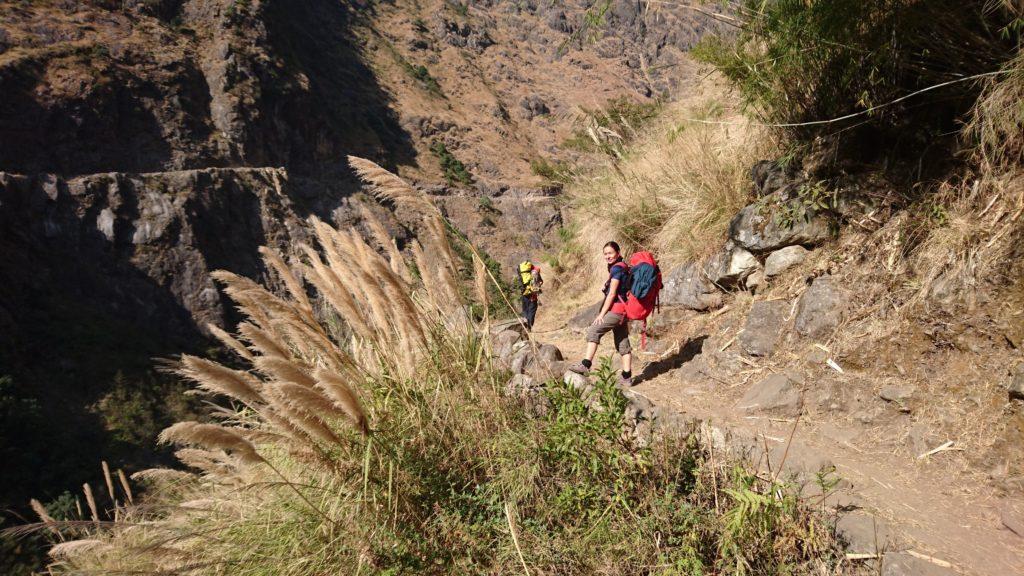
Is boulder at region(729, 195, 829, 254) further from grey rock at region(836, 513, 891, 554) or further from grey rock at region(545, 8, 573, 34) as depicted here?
grey rock at region(545, 8, 573, 34)

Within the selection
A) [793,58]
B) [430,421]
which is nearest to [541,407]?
[430,421]

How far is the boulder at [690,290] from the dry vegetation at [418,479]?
2.67 metres

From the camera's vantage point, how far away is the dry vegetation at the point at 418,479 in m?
1.80

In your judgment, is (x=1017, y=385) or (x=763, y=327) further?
(x=763, y=327)

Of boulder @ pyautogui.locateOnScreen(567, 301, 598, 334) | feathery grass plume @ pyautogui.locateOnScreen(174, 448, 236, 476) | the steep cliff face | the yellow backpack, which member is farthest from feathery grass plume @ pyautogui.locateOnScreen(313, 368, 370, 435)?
the steep cliff face

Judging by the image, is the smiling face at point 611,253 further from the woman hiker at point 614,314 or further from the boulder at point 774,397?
the boulder at point 774,397

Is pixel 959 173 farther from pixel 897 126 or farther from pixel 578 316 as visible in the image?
pixel 578 316

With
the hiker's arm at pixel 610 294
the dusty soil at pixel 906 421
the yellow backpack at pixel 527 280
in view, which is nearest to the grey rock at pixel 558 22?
the yellow backpack at pixel 527 280

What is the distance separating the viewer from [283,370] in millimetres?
1607

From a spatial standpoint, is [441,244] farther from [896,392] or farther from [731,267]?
[731,267]

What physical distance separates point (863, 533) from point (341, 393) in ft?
7.40

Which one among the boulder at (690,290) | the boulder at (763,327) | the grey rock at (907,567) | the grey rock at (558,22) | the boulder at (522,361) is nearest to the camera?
the grey rock at (907,567)

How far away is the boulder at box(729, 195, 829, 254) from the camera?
3953 mm

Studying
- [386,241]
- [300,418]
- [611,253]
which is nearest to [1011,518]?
[611,253]
